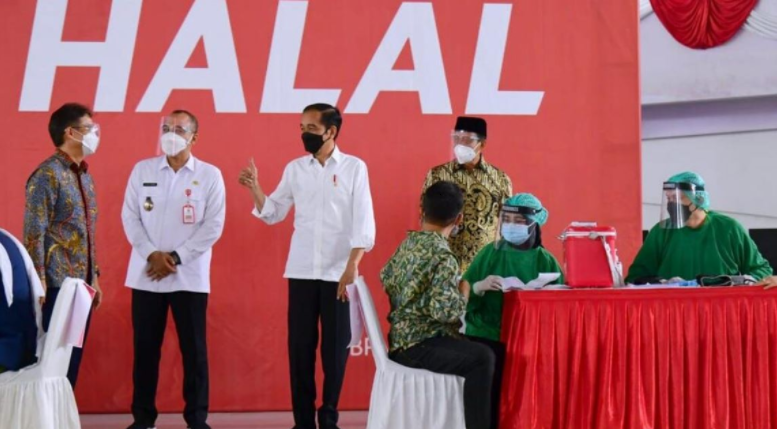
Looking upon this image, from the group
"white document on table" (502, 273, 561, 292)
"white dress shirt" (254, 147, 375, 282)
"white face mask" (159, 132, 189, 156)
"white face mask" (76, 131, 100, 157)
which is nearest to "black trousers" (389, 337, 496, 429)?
"white document on table" (502, 273, 561, 292)

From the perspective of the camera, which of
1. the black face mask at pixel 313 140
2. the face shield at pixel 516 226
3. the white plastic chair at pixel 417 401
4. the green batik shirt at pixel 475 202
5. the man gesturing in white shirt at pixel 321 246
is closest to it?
the white plastic chair at pixel 417 401

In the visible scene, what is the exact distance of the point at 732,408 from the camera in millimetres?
3422

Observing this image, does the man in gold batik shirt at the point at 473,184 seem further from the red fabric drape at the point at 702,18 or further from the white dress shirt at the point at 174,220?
the red fabric drape at the point at 702,18

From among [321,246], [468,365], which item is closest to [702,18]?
[321,246]

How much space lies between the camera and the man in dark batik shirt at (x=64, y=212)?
13.2 ft

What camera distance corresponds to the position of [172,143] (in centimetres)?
452

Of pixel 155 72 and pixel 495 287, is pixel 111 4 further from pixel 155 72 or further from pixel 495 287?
pixel 495 287

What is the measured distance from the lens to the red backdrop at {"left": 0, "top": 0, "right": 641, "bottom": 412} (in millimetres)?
5168

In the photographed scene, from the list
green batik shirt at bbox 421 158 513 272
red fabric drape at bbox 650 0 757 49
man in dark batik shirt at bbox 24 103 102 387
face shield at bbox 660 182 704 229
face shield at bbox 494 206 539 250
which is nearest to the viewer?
face shield at bbox 494 206 539 250

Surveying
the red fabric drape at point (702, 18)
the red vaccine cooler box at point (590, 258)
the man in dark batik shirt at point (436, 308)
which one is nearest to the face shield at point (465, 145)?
the man in dark batik shirt at point (436, 308)

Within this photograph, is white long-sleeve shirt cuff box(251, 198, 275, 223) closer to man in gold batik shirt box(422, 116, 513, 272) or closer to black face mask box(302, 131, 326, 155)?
black face mask box(302, 131, 326, 155)

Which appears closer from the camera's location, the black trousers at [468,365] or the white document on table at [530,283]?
the black trousers at [468,365]

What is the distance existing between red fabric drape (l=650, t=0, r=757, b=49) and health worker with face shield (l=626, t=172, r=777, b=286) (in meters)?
5.72

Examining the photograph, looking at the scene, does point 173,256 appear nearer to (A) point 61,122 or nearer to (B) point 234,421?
(A) point 61,122
